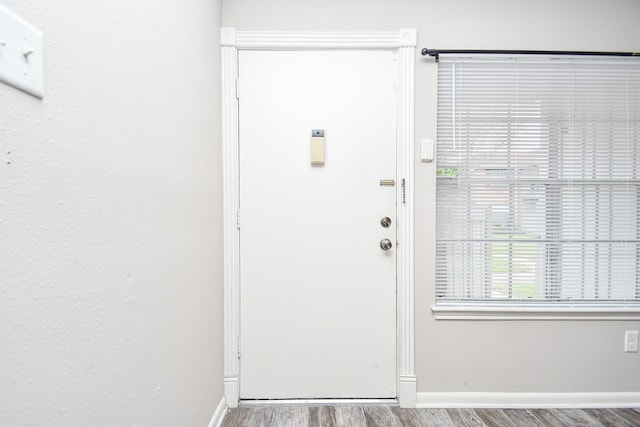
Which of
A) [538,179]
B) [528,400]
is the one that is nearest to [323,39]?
[538,179]

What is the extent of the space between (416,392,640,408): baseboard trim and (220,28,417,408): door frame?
0.49ft

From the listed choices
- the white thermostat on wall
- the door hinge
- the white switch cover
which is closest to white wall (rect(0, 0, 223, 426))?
the white switch cover

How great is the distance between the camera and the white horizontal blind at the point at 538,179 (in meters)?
1.77

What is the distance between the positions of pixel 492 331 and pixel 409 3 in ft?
6.45

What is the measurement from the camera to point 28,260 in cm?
55

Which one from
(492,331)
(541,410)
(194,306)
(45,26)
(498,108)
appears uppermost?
(498,108)

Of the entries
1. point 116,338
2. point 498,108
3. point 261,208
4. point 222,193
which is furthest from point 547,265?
point 116,338

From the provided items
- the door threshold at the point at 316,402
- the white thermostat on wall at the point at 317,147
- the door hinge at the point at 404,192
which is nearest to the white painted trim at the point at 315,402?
the door threshold at the point at 316,402

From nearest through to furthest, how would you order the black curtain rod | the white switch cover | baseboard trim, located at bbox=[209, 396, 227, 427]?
the white switch cover
baseboard trim, located at bbox=[209, 396, 227, 427]
the black curtain rod

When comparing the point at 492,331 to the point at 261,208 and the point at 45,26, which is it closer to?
the point at 261,208

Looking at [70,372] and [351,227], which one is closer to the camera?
[70,372]

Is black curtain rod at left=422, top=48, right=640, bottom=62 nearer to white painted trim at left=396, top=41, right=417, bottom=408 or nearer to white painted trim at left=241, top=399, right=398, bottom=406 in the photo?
white painted trim at left=396, top=41, right=417, bottom=408

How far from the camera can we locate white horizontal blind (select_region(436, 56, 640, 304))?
177cm

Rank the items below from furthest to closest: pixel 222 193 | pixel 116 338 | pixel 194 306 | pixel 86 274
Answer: pixel 222 193, pixel 194 306, pixel 116 338, pixel 86 274
